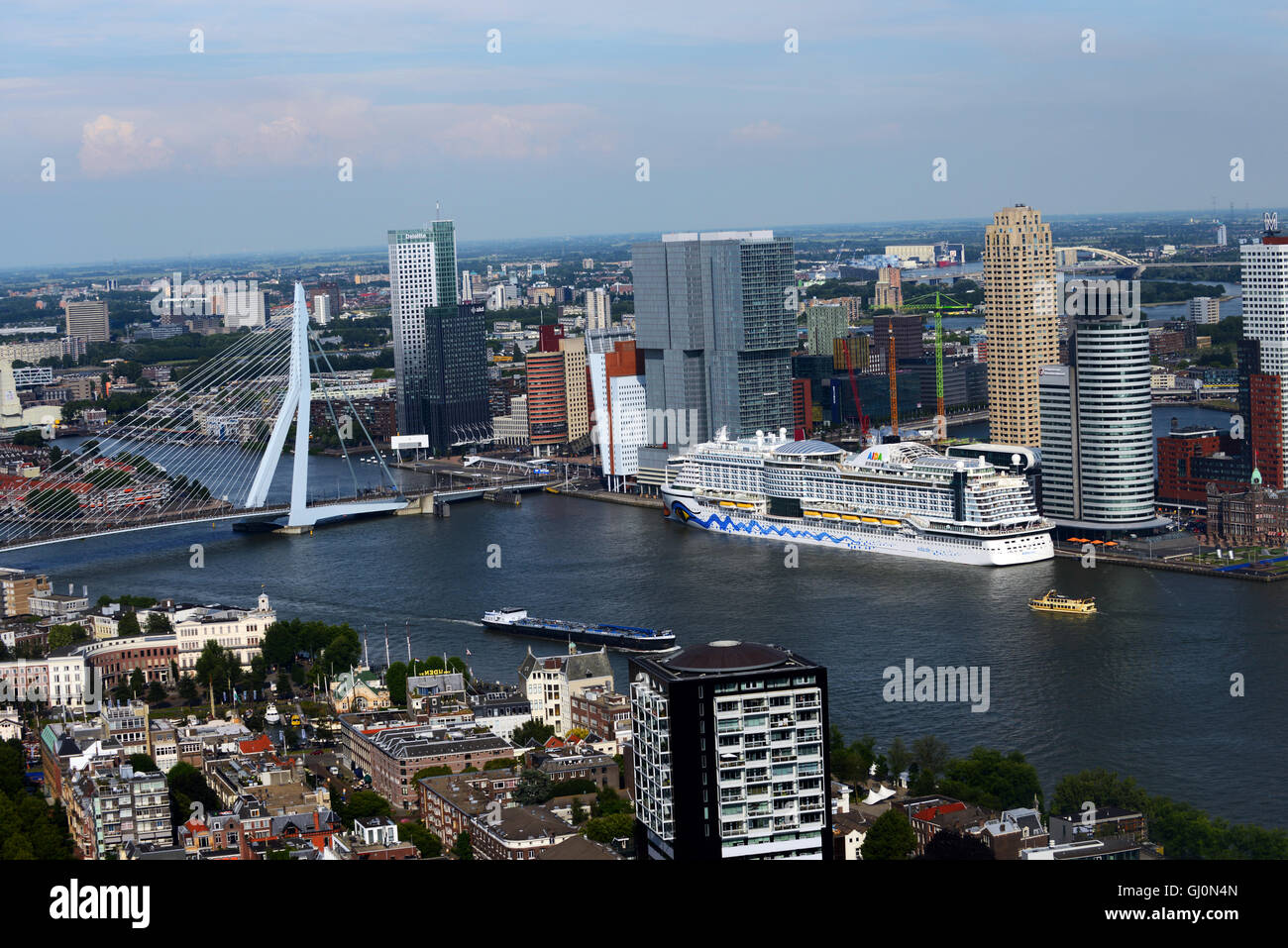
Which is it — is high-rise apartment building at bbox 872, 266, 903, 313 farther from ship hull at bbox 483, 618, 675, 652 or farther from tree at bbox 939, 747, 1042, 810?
tree at bbox 939, 747, 1042, 810

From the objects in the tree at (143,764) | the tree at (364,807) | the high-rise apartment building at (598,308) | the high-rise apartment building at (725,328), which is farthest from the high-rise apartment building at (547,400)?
the tree at (364,807)

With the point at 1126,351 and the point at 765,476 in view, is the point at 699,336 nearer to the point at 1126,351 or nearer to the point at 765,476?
the point at 765,476

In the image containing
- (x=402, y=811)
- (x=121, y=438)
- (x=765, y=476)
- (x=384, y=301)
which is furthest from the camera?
(x=384, y=301)

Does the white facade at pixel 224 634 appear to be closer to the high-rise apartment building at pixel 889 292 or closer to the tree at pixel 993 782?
the tree at pixel 993 782

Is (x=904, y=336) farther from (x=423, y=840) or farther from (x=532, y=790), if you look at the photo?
(x=423, y=840)

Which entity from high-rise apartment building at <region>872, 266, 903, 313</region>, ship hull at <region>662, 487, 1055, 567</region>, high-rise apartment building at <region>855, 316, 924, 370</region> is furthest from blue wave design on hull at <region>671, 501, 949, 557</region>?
high-rise apartment building at <region>872, 266, 903, 313</region>

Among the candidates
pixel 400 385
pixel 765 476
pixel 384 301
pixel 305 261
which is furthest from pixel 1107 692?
pixel 305 261
